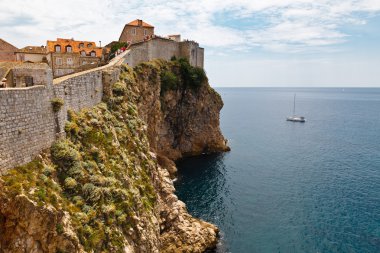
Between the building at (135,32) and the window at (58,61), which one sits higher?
the building at (135,32)

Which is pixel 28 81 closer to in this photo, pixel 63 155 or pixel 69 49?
pixel 63 155

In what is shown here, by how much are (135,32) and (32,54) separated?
998 inches

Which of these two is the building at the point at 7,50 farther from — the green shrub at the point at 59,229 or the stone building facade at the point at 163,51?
the green shrub at the point at 59,229

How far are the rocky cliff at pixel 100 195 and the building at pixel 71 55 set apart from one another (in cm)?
760

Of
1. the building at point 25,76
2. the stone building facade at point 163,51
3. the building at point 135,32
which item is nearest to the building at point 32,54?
the stone building facade at point 163,51

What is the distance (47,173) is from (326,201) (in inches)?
1730

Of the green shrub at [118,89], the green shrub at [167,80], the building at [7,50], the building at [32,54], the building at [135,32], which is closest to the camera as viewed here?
the green shrub at [118,89]

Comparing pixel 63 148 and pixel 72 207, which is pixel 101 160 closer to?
pixel 63 148

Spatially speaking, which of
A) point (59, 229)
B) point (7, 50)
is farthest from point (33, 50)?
point (59, 229)

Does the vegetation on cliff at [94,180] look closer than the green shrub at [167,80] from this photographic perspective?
Yes

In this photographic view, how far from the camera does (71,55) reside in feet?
158

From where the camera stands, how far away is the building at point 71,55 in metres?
46.0

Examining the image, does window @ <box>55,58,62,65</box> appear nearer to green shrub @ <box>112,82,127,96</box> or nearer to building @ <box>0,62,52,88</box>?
green shrub @ <box>112,82,127,96</box>

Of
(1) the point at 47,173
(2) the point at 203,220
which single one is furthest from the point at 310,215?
(1) the point at 47,173
